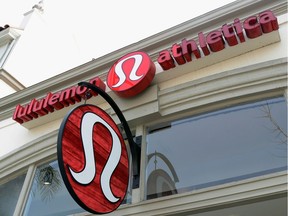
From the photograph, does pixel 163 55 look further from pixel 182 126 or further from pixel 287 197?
pixel 287 197

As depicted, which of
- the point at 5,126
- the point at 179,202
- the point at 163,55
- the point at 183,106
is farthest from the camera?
the point at 5,126

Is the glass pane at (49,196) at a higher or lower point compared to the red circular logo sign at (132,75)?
lower

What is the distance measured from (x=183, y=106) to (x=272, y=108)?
1323mm

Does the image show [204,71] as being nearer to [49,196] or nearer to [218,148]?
[218,148]

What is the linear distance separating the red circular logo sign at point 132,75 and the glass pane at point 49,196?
1.95m

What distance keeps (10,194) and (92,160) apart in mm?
3392

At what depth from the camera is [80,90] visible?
6160 millimetres

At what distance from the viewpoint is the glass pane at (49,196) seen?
17.3 ft

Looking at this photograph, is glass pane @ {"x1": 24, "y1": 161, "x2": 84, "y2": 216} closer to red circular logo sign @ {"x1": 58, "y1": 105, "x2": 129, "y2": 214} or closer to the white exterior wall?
the white exterior wall

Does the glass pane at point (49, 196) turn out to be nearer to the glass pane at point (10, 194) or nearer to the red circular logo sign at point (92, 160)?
the glass pane at point (10, 194)

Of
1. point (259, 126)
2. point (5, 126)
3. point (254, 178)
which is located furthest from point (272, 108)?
point (5, 126)

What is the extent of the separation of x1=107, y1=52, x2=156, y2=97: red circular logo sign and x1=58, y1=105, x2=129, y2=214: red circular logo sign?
1.20m

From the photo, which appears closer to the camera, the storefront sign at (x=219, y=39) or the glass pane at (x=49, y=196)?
the storefront sign at (x=219, y=39)

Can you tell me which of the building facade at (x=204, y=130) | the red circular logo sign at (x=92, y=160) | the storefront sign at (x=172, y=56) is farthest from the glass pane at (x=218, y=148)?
the storefront sign at (x=172, y=56)
